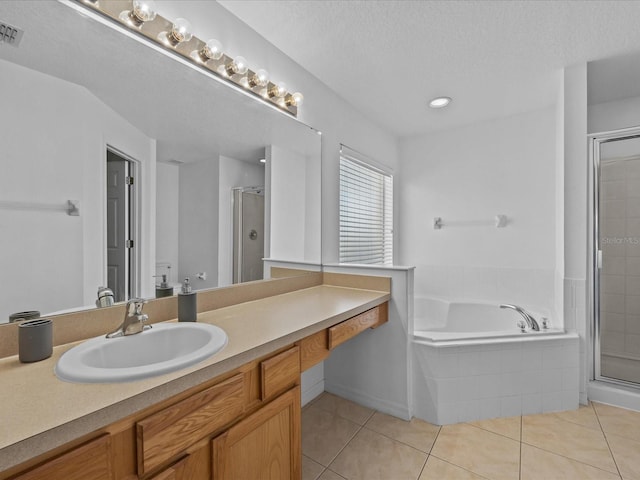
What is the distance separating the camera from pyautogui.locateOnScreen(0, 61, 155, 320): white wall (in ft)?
3.06

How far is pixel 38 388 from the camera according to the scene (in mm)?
738

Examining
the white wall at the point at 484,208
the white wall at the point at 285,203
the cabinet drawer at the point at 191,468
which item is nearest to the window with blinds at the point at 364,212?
the white wall at the point at 484,208

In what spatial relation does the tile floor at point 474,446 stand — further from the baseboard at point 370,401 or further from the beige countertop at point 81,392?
the beige countertop at point 81,392

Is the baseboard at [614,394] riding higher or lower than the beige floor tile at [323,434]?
higher

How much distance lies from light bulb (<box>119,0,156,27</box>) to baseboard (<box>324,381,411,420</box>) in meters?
2.30

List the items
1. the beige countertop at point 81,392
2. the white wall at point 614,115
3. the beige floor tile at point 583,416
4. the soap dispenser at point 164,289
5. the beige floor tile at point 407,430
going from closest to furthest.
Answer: the beige countertop at point 81,392 < the soap dispenser at point 164,289 < the beige floor tile at point 407,430 < the beige floor tile at point 583,416 < the white wall at point 614,115

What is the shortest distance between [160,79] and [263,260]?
3.29 feet

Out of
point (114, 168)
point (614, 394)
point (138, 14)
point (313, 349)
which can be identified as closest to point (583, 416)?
point (614, 394)

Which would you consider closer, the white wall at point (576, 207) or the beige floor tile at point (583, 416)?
the beige floor tile at point (583, 416)

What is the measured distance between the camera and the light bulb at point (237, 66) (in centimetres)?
162

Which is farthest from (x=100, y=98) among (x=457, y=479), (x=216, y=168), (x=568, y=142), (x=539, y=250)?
(x=539, y=250)

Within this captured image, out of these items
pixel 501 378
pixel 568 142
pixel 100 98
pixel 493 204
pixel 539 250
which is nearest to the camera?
pixel 100 98

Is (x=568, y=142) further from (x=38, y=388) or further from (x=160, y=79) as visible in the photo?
(x=38, y=388)

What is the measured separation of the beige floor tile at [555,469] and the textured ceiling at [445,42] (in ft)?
7.39
